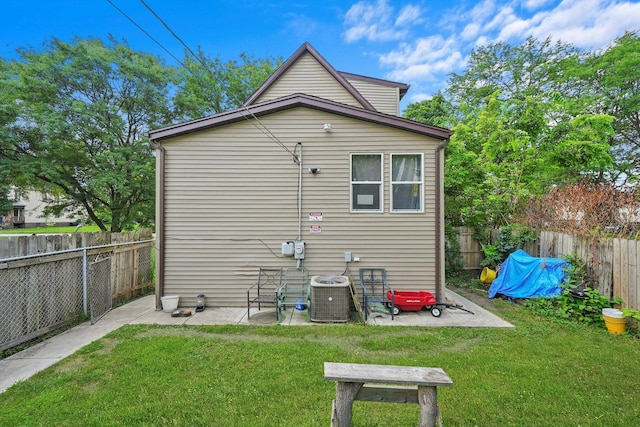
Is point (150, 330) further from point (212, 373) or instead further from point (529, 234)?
point (529, 234)

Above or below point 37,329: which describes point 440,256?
above

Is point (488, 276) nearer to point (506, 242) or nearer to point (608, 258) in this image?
point (506, 242)

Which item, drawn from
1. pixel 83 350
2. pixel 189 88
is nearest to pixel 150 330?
pixel 83 350

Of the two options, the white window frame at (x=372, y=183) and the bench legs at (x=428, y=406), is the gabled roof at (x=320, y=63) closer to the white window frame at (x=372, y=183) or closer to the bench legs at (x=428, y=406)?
the white window frame at (x=372, y=183)

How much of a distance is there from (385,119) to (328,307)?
4008 millimetres

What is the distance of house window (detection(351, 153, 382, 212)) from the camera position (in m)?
5.98

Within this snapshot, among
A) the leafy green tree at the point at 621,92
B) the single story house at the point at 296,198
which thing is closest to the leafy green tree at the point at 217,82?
the single story house at the point at 296,198

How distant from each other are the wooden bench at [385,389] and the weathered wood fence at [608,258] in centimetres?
477

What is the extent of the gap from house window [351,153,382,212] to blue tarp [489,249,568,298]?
11.4ft

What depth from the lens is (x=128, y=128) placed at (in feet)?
39.7

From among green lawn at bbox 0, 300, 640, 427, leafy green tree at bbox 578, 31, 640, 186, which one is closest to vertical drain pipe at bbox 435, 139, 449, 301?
green lawn at bbox 0, 300, 640, 427

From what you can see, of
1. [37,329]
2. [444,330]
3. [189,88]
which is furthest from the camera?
[189,88]

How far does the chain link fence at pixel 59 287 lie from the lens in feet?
12.5

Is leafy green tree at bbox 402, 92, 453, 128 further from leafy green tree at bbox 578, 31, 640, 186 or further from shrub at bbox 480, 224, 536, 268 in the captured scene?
shrub at bbox 480, 224, 536, 268
